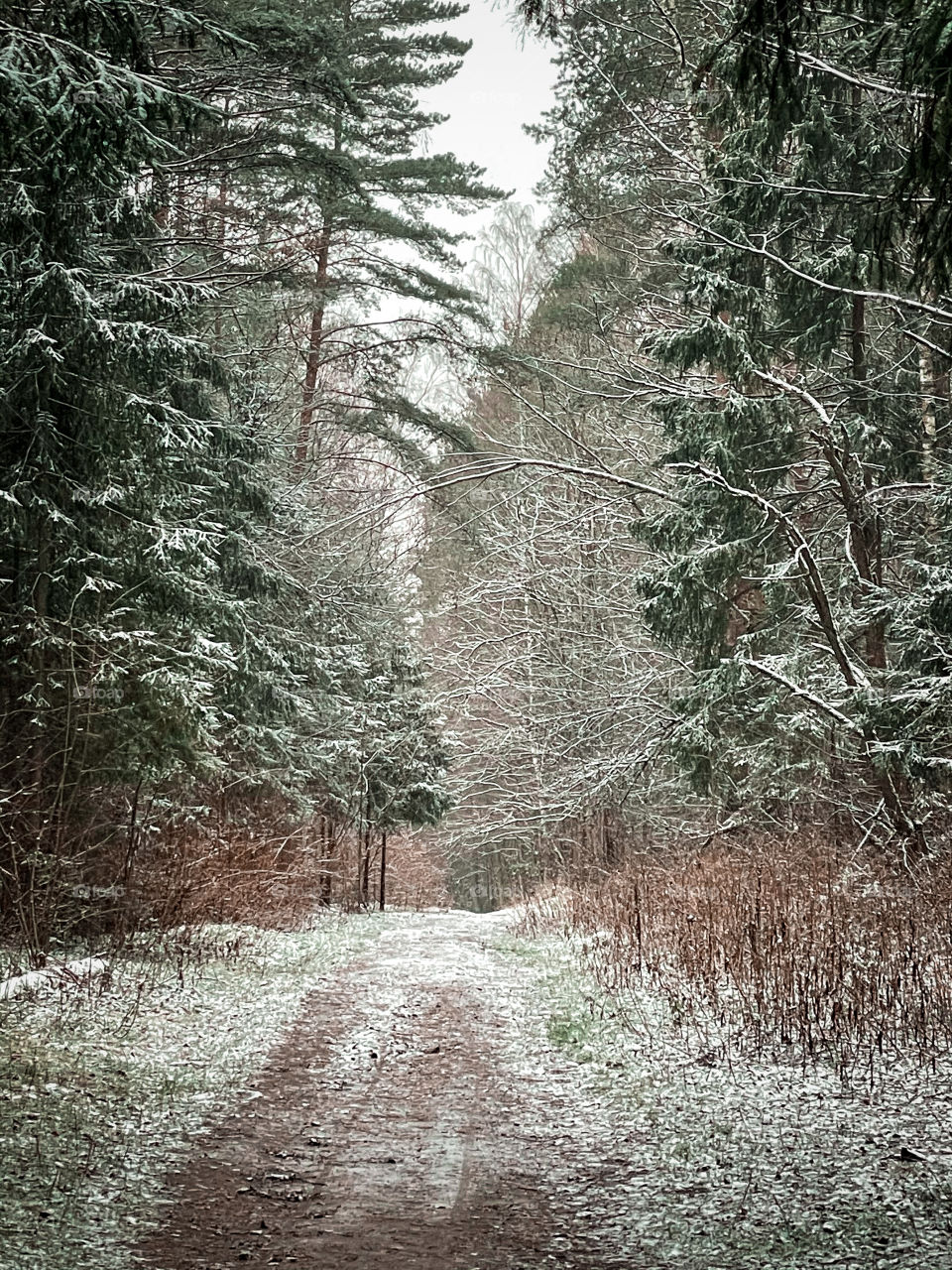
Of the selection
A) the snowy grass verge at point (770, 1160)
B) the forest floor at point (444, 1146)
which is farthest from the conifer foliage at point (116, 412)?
the snowy grass verge at point (770, 1160)

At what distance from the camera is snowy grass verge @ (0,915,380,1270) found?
156 inches

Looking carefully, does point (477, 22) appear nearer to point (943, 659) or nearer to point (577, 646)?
point (577, 646)

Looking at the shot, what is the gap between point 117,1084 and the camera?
5.66m

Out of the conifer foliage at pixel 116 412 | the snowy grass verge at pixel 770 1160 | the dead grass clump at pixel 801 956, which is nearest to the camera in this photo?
the snowy grass verge at pixel 770 1160

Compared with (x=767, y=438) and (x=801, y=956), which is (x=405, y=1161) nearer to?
(x=801, y=956)

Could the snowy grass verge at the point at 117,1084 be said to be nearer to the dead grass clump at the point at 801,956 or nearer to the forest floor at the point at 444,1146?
the forest floor at the point at 444,1146

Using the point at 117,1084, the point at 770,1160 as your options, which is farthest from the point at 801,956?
the point at 117,1084

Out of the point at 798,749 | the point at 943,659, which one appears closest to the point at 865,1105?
the point at 943,659

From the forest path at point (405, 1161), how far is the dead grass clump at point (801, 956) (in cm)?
132

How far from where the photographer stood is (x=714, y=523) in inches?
466

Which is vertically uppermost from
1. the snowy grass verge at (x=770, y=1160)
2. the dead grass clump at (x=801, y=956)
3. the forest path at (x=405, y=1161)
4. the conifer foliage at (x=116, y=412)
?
the conifer foliage at (x=116, y=412)

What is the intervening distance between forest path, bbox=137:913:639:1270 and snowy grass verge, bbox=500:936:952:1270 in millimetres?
200

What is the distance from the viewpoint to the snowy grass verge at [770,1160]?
3746mm


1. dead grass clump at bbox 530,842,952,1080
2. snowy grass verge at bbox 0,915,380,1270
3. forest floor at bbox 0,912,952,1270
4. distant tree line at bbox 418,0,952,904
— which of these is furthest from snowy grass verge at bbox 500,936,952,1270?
distant tree line at bbox 418,0,952,904
